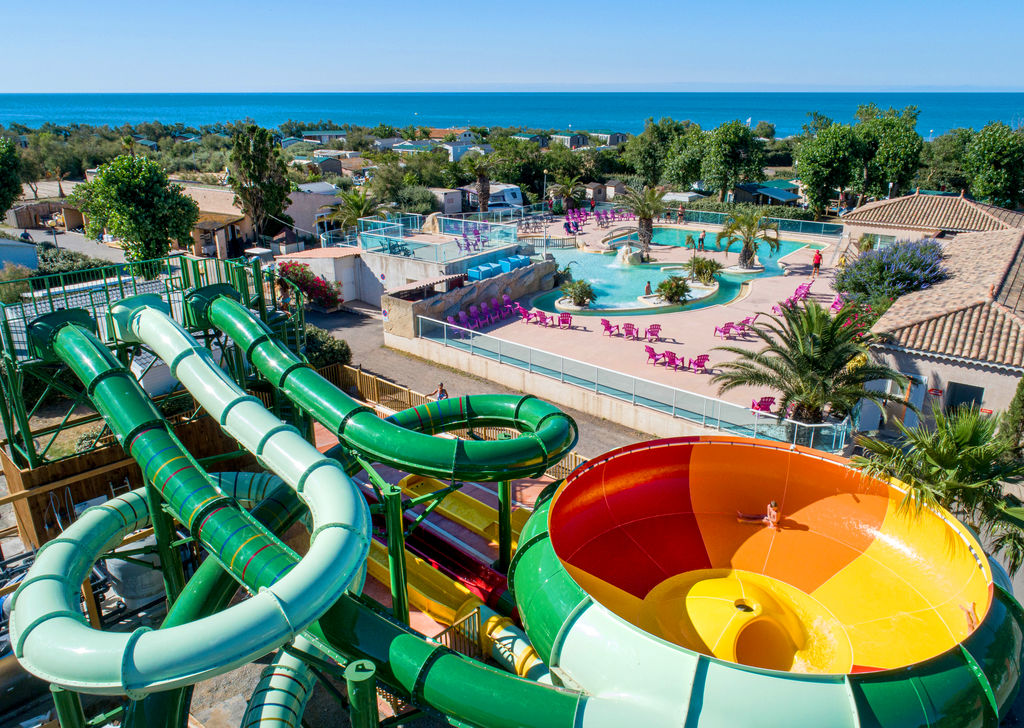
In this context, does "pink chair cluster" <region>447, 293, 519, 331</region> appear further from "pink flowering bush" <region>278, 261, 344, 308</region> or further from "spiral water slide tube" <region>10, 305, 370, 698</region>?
"spiral water slide tube" <region>10, 305, 370, 698</region>

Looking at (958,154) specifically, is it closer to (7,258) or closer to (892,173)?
(892,173)

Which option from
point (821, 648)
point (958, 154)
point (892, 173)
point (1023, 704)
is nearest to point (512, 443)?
point (821, 648)

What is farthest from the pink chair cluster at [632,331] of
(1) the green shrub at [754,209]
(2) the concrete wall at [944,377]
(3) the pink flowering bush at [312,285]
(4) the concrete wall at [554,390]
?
(1) the green shrub at [754,209]

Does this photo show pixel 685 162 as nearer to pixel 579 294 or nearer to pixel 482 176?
pixel 482 176

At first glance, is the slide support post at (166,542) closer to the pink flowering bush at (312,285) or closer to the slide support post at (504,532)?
the slide support post at (504,532)

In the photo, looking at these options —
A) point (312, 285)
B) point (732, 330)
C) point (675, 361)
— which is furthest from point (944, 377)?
point (312, 285)

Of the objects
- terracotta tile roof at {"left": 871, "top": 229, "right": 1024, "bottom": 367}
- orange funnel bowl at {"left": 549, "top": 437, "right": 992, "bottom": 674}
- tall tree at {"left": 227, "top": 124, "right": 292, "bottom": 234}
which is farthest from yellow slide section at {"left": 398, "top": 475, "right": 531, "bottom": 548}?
tall tree at {"left": 227, "top": 124, "right": 292, "bottom": 234}

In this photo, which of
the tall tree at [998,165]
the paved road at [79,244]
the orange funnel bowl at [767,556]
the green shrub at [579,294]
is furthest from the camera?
the tall tree at [998,165]
